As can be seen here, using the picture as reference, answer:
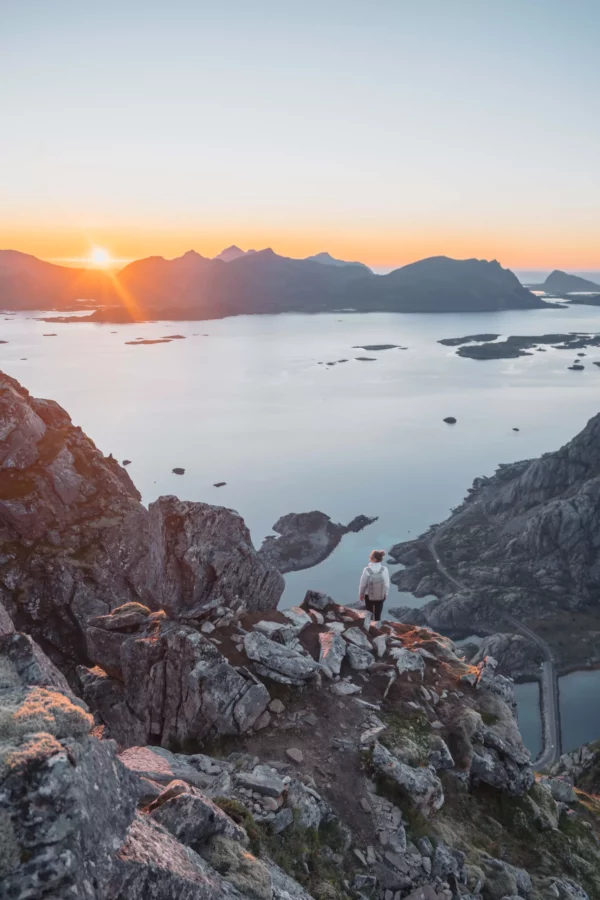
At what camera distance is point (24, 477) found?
26.4 meters

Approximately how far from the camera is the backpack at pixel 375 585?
1705cm

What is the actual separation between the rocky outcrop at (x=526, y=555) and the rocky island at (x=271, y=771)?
51478 millimetres

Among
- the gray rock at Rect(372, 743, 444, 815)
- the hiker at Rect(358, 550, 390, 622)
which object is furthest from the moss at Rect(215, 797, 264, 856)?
the hiker at Rect(358, 550, 390, 622)

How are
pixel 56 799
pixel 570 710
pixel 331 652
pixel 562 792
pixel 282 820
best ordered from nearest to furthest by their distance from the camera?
pixel 56 799, pixel 282 820, pixel 331 652, pixel 562 792, pixel 570 710

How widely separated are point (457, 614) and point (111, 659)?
5822cm

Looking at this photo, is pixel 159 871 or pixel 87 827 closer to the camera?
pixel 87 827

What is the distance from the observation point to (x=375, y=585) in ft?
56.6

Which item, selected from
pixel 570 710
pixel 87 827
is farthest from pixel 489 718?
pixel 570 710

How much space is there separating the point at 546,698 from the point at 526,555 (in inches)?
1096

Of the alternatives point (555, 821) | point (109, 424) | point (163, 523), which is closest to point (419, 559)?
point (163, 523)

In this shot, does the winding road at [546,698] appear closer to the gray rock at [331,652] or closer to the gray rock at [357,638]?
the gray rock at [357,638]

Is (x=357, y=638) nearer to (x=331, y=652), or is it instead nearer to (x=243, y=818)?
(x=331, y=652)

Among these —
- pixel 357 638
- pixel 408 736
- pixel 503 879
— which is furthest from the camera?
pixel 357 638

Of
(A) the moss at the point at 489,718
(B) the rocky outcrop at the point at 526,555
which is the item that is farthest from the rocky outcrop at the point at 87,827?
(B) the rocky outcrop at the point at 526,555
